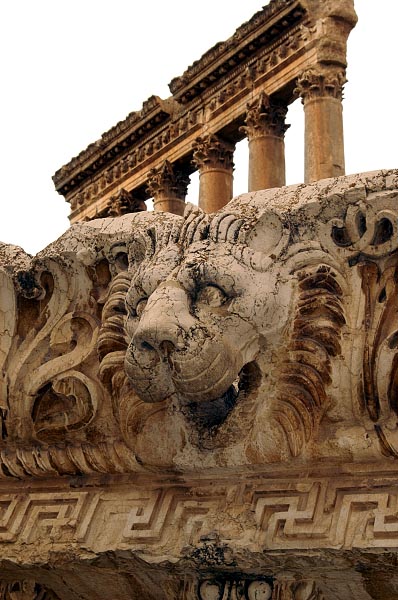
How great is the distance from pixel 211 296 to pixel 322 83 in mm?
12515

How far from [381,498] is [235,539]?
1.26ft

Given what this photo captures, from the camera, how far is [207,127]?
57.0ft

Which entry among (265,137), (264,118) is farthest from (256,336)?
(264,118)

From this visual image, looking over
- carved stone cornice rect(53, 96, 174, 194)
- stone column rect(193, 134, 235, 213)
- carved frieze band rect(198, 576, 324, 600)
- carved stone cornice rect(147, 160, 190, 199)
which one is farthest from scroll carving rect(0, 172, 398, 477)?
carved stone cornice rect(147, 160, 190, 199)

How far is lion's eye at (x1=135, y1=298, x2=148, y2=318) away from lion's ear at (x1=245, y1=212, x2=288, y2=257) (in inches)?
12.4

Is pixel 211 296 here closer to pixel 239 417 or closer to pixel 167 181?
pixel 239 417

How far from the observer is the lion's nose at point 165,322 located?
2.23 metres

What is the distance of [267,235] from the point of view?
2428 mm

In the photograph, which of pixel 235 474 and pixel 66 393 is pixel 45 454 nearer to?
pixel 66 393

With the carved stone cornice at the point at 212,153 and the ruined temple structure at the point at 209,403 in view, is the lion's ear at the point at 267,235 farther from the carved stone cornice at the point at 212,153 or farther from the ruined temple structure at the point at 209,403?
the carved stone cornice at the point at 212,153

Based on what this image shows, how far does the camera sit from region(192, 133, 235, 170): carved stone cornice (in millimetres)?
17078

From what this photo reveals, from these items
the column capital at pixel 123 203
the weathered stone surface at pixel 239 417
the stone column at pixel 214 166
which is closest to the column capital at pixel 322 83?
the stone column at pixel 214 166

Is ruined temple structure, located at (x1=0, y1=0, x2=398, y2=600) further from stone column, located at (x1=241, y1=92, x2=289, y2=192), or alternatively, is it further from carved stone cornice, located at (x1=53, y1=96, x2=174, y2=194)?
carved stone cornice, located at (x1=53, y1=96, x2=174, y2=194)

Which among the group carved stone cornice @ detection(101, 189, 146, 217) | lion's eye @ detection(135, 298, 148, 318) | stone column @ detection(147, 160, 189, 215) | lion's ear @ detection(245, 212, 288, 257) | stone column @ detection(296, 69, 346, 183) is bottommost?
lion's eye @ detection(135, 298, 148, 318)
